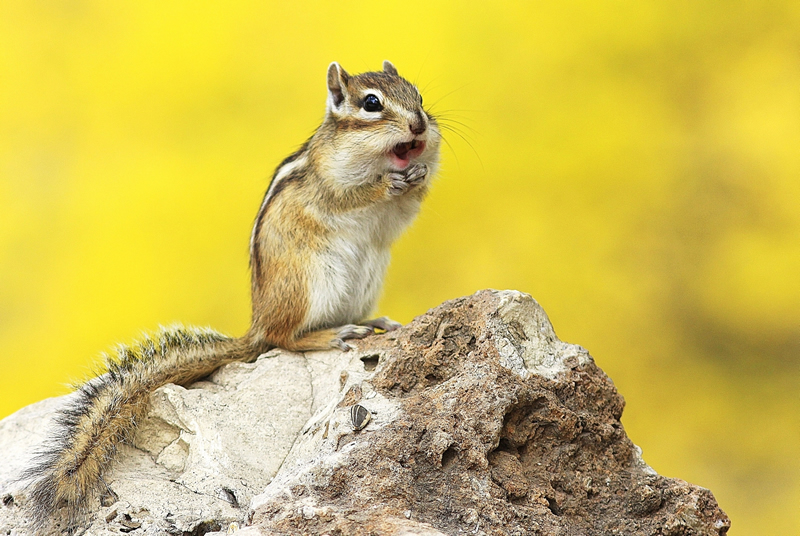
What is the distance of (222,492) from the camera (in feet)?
8.54

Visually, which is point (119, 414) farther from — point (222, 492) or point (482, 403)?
point (482, 403)

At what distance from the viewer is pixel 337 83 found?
3.73 meters

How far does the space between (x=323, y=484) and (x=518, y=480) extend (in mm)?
578

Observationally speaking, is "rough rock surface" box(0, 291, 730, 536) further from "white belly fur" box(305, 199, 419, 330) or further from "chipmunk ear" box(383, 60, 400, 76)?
"chipmunk ear" box(383, 60, 400, 76)

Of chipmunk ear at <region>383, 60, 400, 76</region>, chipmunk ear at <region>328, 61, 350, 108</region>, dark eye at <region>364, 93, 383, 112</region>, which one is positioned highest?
chipmunk ear at <region>383, 60, 400, 76</region>

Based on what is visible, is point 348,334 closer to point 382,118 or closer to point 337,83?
point 382,118

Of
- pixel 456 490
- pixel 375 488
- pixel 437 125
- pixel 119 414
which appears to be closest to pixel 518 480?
pixel 456 490

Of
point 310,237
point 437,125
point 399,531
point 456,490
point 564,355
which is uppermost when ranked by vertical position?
point 437,125

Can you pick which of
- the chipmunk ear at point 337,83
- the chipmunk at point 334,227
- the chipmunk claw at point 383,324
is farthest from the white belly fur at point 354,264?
the chipmunk ear at point 337,83

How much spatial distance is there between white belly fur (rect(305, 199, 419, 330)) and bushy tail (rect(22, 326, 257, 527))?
0.40 m

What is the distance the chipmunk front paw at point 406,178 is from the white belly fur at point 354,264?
0.46 feet

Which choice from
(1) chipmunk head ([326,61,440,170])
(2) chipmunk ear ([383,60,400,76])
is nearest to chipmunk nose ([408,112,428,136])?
(1) chipmunk head ([326,61,440,170])

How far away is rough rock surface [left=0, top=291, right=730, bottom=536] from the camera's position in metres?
2.19

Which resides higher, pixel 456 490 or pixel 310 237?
pixel 310 237
